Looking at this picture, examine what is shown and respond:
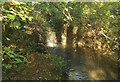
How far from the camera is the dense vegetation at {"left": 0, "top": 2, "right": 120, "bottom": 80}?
5613 mm

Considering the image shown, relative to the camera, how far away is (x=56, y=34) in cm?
1401

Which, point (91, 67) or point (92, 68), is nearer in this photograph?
point (92, 68)

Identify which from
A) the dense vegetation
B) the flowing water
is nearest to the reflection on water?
the flowing water

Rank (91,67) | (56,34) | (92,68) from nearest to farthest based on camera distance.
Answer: (92,68) < (91,67) < (56,34)

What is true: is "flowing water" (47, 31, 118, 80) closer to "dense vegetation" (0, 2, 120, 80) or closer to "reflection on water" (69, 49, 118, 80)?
"reflection on water" (69, 49, 118, 80)

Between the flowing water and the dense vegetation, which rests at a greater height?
the dense vegetation

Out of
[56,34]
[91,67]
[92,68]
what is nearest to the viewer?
[92,68]

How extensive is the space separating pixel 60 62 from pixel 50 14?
6914mm

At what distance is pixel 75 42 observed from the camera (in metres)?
12.5

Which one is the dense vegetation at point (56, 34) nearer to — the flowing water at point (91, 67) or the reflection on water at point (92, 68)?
the flowing water at point (91, 67)

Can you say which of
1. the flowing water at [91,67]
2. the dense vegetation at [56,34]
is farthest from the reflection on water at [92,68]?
the dense vegetation at [56,34]

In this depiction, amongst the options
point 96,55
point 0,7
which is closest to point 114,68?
point 96,55

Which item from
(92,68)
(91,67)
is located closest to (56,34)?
(91,67)

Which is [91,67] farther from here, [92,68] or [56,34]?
[56,34]
